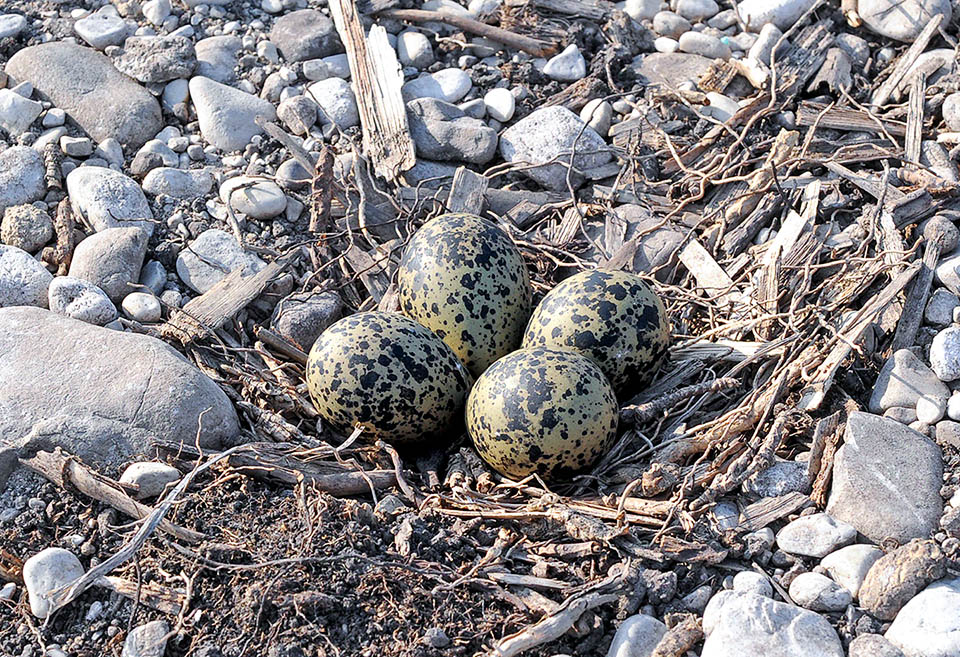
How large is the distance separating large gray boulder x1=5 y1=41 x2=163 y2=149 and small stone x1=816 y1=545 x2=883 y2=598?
354 cm

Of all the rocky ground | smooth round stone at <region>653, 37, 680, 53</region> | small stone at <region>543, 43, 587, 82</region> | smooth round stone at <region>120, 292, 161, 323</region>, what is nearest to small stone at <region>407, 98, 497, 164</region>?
the rocky ground

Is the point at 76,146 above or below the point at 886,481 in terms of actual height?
above

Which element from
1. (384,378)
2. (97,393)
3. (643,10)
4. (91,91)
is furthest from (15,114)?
(643,10)

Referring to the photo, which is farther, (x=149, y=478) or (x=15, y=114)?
(x=15, y=114)

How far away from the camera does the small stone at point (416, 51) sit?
16.8 feet

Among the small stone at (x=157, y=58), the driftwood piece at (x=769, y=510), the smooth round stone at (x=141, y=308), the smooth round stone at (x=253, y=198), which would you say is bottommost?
the driftwood piece at (x=769, y=510)

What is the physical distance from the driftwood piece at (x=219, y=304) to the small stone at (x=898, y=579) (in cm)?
260

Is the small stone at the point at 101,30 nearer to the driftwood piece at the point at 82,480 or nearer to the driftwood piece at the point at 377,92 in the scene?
the driftwood piece at the point at 377,92

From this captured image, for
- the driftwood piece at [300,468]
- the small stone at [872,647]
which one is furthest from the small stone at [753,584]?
the driftwood piece at [300,468]

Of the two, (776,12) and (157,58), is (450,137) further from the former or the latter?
(776,12)

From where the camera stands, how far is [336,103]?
15.8ft

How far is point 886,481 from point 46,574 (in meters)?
2.64

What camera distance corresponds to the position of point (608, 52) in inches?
199

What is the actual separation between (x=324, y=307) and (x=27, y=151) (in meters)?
1.58
